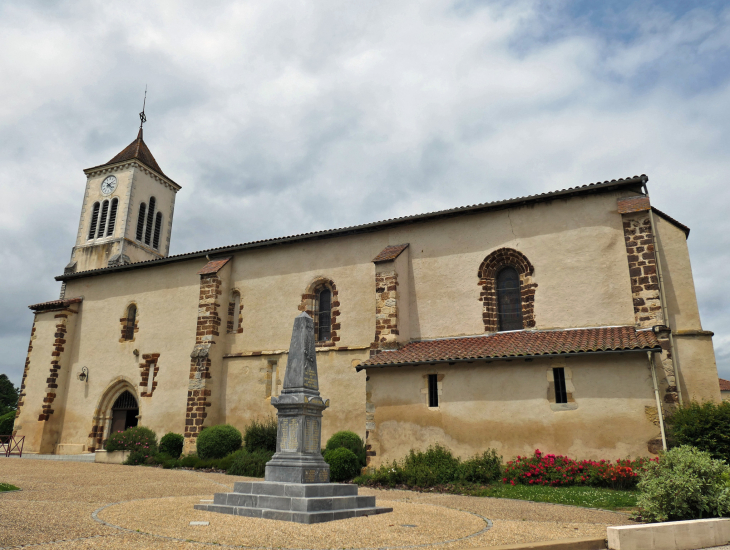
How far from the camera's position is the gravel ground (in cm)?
557

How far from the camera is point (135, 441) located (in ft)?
56.4

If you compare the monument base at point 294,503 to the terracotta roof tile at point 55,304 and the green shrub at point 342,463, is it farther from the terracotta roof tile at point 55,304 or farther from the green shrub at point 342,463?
the terracotta roof tile at point 55,304

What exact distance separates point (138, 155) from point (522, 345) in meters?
25.5

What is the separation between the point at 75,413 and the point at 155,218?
13.5 metres

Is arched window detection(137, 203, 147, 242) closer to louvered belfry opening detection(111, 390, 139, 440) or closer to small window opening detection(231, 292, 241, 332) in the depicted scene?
louvered belfry opening detection(111, 390, 139, 440)

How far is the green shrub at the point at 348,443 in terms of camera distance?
14.2 meters

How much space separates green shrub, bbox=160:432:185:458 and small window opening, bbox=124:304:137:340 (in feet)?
17.2

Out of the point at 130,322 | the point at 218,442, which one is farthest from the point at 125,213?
the point at 218,442

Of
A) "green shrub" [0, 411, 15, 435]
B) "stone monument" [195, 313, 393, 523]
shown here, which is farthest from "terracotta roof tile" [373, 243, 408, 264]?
"green shrub" [0, 411, 15, 435]

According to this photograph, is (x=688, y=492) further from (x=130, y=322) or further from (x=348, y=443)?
(x=130, y=322)

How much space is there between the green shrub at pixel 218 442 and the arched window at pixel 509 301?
8.71 m

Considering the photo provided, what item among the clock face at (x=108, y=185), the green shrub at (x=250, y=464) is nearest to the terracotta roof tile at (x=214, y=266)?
the green shrub at (x=250, y=464)

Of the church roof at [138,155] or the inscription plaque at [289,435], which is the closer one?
the inscription plaque at [289,435]

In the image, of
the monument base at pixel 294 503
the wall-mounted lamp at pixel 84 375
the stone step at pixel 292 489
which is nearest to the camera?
the monument base at pixel 294 503
